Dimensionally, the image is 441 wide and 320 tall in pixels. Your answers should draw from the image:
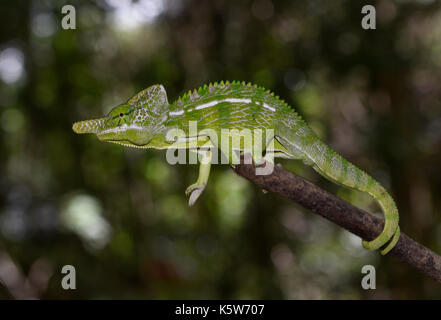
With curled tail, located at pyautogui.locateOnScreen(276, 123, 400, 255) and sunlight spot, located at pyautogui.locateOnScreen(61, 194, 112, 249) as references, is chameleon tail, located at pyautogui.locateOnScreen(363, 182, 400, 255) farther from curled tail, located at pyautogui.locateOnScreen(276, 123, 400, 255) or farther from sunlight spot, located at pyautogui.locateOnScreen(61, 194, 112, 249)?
sunlight spot, located at pyautogui.locateOnScreen(61, 194, 112, 249)

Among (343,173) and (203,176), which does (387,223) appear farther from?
(203,176)

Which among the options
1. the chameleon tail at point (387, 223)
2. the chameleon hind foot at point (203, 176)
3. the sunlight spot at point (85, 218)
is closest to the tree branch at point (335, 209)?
the chameleon tail at point (387, 223)

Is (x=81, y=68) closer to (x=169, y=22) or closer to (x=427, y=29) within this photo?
(x=169, y=22)

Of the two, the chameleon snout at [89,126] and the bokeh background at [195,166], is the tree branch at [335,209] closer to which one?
the chameleon snout at [89,126]

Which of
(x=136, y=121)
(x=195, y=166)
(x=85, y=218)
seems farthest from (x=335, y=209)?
(x=85, y=218)

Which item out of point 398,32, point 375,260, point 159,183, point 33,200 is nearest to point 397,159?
point 398,32

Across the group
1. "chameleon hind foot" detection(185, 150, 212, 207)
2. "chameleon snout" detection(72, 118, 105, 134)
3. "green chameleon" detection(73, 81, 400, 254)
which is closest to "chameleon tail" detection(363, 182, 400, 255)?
"green chameleon" detection(73, 81, 400, 254)
